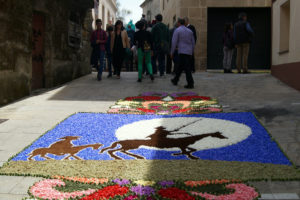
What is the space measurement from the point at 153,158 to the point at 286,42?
8681 millimetres

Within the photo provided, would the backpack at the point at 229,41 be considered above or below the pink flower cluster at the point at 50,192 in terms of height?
above

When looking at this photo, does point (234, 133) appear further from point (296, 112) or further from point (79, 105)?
point (79, 105)

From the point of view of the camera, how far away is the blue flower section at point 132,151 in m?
4.24

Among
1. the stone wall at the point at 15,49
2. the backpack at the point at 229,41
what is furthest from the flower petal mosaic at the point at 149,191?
the backpack at the point at 229,41

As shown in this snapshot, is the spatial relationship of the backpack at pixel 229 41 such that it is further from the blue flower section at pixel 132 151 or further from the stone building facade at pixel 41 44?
the blue flower section at pixel 132 151

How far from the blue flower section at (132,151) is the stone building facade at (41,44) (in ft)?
8.13

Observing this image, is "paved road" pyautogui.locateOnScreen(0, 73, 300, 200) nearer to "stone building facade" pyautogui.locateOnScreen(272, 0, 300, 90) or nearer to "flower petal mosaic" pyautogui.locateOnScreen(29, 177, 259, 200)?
"flower petal mosaic" pyautogui.locateOnScreen(29, 177, 259, 200)

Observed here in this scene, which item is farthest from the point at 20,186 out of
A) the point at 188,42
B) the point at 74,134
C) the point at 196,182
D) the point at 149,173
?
the point at 188,42

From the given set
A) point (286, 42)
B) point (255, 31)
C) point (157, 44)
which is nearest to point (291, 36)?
point (286, 42)

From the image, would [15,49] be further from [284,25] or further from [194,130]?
[284,25]

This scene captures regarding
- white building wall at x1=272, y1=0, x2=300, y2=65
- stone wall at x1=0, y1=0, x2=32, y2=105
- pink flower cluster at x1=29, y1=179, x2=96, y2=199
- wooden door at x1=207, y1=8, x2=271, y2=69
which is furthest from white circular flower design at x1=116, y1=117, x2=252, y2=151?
wooden door at x1=207, y1=8, x2=271, y2=69

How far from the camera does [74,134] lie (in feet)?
17.6

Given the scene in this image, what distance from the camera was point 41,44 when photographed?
10406 millimetres

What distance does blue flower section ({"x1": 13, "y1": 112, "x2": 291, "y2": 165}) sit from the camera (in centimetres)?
424
